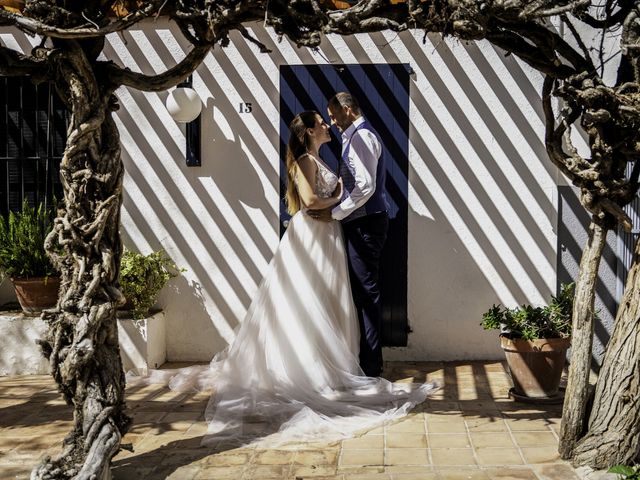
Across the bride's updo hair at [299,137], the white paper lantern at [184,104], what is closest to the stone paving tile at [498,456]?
the bride's updo hair at [299,137]

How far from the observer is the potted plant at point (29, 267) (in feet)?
22.5

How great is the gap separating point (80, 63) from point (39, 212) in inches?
122

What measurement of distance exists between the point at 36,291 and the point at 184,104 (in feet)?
7.01

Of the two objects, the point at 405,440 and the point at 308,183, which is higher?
the point at 308,183

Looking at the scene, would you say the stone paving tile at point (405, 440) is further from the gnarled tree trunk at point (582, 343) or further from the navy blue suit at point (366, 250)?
the navy blue suit at point (366, 250)

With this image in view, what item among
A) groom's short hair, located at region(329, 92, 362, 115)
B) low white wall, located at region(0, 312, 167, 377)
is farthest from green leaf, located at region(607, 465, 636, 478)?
low white wall, located at region(0, 312, 167, 377)

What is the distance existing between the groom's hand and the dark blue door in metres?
0.94

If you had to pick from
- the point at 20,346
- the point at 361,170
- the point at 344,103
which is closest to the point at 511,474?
the point at 361,170

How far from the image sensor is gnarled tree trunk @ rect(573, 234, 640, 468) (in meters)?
4.21

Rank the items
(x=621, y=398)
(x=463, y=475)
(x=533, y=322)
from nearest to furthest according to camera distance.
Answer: (x=621, y=398) < (x=463, y=475) < (x=533, y=322)

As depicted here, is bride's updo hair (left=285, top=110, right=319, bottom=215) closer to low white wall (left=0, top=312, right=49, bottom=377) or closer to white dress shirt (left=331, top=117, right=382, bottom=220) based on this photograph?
white dress shirt (left=331, top=117, right=382, bottom=220)

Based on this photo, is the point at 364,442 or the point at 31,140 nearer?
the point at 364,442

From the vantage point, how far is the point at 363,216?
20.6ft

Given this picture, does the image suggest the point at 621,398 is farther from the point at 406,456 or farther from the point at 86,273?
the point at 86,273
